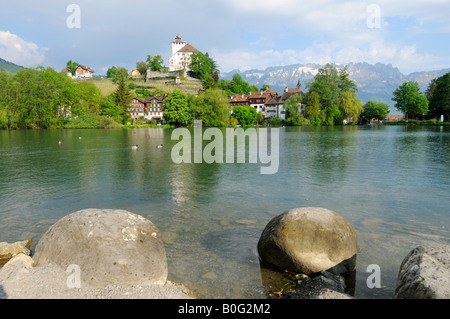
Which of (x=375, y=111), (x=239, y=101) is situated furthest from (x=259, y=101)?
(x=375, y=111)

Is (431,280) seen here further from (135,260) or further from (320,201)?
(320,201)

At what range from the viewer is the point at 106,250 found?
730 cm

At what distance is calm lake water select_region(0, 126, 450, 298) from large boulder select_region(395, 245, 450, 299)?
1403 millimetres

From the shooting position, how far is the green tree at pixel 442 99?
351 feet

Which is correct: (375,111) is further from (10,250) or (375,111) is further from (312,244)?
(10,250)

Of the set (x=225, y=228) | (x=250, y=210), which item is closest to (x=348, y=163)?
(x=250, y=210)

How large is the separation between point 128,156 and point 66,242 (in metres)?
27.4

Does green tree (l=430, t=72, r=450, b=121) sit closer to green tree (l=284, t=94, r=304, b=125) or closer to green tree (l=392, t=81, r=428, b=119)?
green tree (l=392, t=81, r=428, b=119)

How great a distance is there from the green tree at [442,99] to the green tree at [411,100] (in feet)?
10.7

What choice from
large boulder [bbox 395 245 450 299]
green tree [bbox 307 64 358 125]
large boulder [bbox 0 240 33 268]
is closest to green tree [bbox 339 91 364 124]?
green tree [bbox 307 64 358 125]

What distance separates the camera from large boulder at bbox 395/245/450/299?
5.59 m

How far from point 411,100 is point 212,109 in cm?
7756

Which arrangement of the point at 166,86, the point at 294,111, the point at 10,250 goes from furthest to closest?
the point at 166,86 < the point at 294,111 < the point at 10,250
